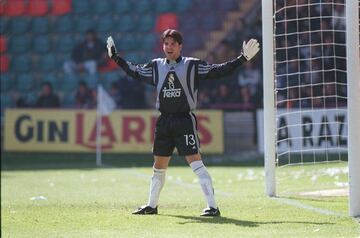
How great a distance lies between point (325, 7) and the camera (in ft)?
61.0

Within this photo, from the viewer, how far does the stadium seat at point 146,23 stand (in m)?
24.7

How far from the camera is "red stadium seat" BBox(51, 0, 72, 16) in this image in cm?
2507

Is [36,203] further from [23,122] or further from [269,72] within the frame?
[23,122]

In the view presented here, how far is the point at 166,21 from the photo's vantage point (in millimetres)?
24578

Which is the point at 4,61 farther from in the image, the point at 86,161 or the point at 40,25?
the point at 86,161

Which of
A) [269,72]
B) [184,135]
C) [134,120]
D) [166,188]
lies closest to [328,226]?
[184,135]

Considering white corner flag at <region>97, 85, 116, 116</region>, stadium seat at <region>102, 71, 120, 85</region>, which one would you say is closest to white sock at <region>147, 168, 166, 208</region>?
white corner flag at <region>97, 85, 116, 116</region>

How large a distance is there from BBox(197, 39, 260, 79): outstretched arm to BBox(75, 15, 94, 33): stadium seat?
649 inches

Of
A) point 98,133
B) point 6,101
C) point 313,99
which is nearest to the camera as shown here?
point 313,99

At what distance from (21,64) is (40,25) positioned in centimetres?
146

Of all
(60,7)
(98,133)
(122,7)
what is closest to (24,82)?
(60,7)

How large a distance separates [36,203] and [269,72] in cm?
350

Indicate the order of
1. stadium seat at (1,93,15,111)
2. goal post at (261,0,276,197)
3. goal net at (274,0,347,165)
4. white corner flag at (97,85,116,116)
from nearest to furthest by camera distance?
goal post at (261,0,276,197) < goal net at (274,0,347,165) < white corner flag at (97,85,116,116) < stadium seat at (1,93,15,111)

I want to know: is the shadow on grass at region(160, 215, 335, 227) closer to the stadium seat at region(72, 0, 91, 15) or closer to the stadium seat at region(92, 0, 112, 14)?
the stadium seat at region(92, 0, 112, 14)
